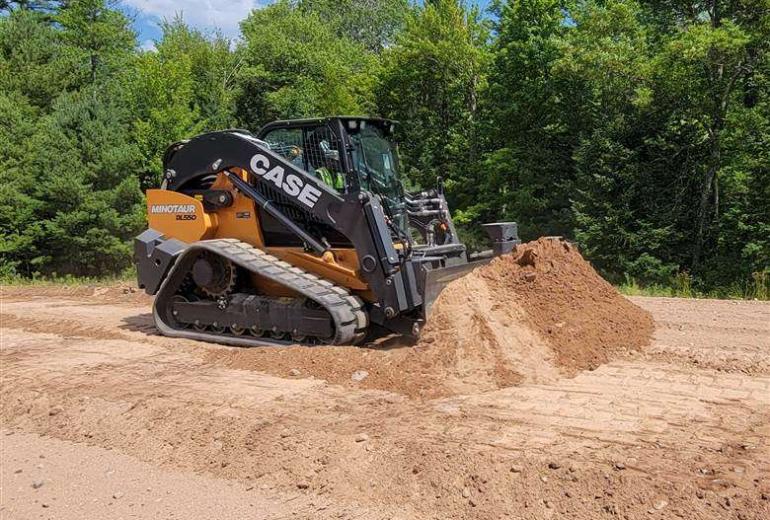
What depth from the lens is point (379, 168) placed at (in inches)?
295

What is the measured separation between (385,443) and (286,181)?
12.7ft

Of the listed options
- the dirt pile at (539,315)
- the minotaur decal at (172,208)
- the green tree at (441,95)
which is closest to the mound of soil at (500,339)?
the dirt pile at (539,315)

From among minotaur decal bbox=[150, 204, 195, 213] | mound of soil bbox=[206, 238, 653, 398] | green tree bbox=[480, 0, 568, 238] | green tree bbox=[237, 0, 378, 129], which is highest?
green tree bbox=[237, 0, 378, 129]

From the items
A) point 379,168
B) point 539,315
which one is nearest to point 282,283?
point 379,168

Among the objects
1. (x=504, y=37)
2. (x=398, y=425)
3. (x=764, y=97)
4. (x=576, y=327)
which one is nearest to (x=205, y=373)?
(x=398, y=425)

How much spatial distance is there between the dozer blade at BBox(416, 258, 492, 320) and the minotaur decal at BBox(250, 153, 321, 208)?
4.96 ft

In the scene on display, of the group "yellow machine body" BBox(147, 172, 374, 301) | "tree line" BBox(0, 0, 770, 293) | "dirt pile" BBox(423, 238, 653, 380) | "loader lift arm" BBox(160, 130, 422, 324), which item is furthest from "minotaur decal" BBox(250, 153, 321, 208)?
"tree line" BBox(0, 0, 770, 293)

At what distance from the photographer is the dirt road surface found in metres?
3.41

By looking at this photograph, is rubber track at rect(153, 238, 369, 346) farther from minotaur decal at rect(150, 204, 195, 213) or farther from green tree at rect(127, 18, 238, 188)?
green tree at rect(127, 18, 238, 188)

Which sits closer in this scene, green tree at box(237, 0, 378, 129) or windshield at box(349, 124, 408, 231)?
windshield at box(349, 124, 408, 231)

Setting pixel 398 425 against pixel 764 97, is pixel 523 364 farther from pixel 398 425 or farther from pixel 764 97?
pixel 764 97

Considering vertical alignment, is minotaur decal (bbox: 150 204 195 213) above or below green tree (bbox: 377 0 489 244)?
below

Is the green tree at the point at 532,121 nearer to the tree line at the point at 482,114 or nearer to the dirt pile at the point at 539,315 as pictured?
the tree line at the point at 482,114

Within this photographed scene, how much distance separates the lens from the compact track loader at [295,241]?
6.73 meters
